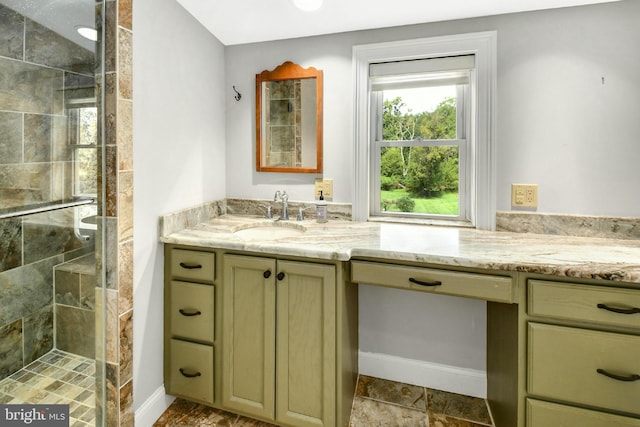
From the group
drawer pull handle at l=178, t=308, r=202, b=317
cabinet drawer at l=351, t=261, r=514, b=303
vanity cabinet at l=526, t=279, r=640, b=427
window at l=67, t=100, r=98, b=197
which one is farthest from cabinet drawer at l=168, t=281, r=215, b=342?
vanity cabinet at l=526, t=279, r=640, b=427

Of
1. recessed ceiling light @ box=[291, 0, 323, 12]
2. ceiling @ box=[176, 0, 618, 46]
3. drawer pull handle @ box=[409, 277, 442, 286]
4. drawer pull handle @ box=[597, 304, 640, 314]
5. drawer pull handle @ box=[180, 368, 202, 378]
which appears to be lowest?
drawer pull handle @ box=[180, 368, 202, 378]

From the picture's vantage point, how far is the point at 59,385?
141 centimetres

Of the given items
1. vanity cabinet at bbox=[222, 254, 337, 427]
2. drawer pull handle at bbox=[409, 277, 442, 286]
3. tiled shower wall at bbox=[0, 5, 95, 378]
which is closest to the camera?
tiled shower wall at bbox=[0, 5, 95, 378]

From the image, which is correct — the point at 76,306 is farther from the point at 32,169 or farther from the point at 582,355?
the point at 582,355

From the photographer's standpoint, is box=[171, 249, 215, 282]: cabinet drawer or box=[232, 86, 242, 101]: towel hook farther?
box=[232, 86, 242, 101]: towel hook

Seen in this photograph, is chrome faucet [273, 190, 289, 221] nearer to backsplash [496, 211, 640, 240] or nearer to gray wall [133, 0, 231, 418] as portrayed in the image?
gray wall [133, 0, 231, 418]

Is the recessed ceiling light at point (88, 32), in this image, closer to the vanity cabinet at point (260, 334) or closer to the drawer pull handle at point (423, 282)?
the vanity cabinet at point (260, 334)

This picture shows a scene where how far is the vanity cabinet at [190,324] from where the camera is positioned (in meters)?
1.70

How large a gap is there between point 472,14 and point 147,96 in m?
1.74

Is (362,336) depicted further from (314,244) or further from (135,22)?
(135,22)

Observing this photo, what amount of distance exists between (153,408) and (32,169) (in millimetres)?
1249

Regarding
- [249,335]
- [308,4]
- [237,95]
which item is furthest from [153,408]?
[308,4]

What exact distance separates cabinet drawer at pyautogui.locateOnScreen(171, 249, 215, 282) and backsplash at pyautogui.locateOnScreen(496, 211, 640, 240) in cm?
155

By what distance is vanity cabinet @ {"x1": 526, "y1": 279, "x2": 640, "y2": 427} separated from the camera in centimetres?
124
